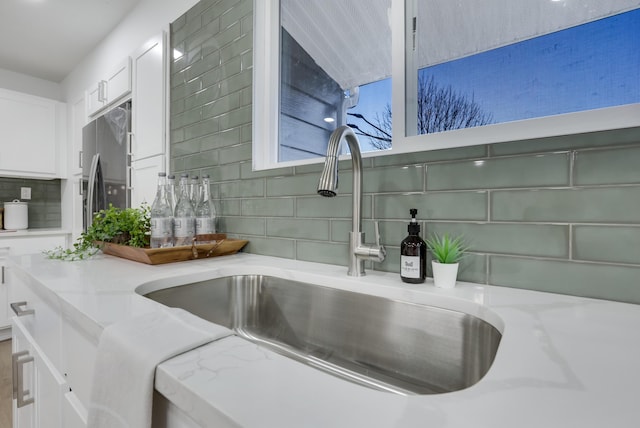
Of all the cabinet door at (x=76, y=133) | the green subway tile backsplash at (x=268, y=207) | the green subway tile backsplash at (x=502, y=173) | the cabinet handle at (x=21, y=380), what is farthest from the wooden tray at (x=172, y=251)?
the cabinet door at (x=76, y=133)

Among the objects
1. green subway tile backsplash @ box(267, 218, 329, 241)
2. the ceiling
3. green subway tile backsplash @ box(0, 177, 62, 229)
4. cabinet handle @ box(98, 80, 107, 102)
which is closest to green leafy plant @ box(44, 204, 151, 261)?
green subway tile backsplash @ box(267, 218, 329, 241)

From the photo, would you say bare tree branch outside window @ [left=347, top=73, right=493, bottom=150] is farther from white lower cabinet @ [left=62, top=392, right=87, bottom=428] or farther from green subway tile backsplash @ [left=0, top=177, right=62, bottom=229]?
green subway tile backsplash @ [left=0, top=177, right=62, bottom=229]

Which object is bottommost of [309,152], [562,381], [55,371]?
[55,371]

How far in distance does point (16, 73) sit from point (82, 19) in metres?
1.56

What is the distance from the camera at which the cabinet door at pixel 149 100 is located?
6.19ft

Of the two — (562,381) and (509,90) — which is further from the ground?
(509,90)

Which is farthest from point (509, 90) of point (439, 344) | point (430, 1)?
point (439, 344)

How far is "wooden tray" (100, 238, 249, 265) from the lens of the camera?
109 centimetres

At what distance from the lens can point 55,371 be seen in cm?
76

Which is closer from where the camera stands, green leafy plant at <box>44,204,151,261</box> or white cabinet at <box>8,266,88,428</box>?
white cabinet at <box>8,266,88,428</box>

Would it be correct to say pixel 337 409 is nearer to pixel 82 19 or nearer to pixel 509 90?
pixel 509 90

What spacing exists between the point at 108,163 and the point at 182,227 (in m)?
1.51

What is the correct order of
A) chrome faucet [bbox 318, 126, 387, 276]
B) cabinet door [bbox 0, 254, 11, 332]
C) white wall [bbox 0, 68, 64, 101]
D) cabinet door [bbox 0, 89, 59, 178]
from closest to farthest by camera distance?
chrome faucet [bbox 318, 126, 387, 276] → cabinet door [bbox 0, 254, 11, 332] → cabinet door [bbox 0, 89, 59, 178] → white wall [bbox 0, 68, 64, 101]

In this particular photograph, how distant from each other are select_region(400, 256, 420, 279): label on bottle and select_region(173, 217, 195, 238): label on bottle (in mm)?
900
